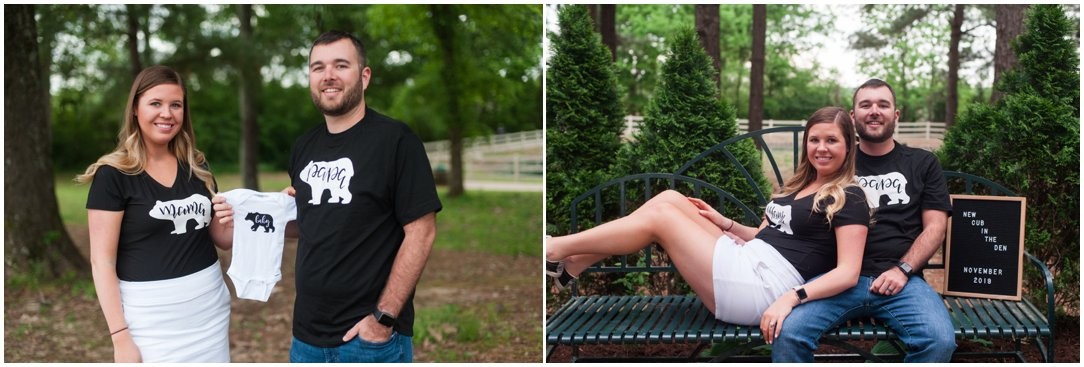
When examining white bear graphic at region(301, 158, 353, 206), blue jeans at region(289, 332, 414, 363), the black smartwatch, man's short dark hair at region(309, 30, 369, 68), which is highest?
man's short dark hair at region(309, 30, 369, 68)

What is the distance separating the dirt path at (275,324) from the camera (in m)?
5.14

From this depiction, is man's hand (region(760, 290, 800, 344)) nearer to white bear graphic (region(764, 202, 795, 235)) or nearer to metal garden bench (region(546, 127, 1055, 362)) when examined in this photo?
metal garden bench (region(546, 127, 1055, 362))

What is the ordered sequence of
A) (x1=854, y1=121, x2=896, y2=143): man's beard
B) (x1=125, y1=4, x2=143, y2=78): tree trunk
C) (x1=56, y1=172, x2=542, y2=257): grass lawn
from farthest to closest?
1. (x1=56, y1=172, x2=542, y2=257): grass lawn
2. (x1=125, y1=4, x2=143, y2=78): tree trunk
3. (x1=854, y1=121, x2=896, y2=143): man's beard

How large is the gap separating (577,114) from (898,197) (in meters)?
1.77

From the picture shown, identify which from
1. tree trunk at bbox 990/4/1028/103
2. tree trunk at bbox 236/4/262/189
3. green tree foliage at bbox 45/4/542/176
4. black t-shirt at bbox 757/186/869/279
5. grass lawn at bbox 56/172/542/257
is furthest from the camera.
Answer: grass lawn at bbox 56/172/542/257

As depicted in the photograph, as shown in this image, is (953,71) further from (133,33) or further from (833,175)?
(133,33)

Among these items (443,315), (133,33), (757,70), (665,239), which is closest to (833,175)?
(665,239)

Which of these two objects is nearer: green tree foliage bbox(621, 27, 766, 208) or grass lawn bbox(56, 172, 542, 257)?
green tree foliage bbox(621, 27, 766, 208)

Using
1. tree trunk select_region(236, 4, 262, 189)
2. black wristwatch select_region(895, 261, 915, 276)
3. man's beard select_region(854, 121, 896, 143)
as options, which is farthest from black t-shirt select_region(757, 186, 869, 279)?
tree trunk select_region(236, 4, 262, 189)

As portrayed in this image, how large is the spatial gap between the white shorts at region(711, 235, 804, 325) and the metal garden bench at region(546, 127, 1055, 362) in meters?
0.12

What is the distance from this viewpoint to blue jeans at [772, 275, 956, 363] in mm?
3102

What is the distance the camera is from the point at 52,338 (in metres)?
5.39

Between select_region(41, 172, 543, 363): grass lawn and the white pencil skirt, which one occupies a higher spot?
the white pencil skirt

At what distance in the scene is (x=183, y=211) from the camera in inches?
107
